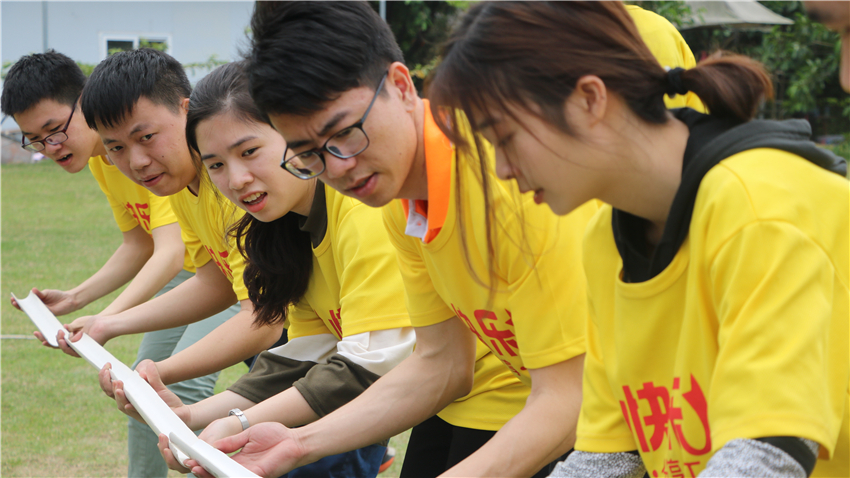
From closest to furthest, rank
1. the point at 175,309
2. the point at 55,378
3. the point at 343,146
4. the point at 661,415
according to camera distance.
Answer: the point at 661,415 → the point at 343,146 → the point at 175,309 → the point at 55,378

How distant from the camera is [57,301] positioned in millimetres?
3846

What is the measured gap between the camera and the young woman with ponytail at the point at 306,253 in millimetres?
1990

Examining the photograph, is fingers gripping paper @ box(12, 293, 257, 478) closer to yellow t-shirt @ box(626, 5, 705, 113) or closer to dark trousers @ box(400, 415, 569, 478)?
dark trousers @ box(400, 415, 569, 478)

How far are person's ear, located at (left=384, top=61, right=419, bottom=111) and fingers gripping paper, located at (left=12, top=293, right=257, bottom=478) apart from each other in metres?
0.90

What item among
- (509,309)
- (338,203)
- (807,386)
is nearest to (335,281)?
(338,203)

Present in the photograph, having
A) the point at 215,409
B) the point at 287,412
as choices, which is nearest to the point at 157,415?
the point at 215,409

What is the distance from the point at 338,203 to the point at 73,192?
11219 mm

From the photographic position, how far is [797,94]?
11.0 metres

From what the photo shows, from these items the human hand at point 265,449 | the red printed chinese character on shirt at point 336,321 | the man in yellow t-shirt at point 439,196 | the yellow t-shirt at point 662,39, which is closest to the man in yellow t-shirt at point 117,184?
the red printed chinese character on shirt at point 336,321

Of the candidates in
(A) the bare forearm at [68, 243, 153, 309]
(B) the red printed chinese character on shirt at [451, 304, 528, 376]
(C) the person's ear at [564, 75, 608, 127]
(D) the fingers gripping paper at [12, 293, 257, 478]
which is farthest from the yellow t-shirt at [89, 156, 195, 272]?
(C) the person's ear at [564, 75, 608, 127]

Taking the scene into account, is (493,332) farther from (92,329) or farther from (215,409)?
(92,329)

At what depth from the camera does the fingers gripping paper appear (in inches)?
72.4

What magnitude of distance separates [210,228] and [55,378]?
2.68 m

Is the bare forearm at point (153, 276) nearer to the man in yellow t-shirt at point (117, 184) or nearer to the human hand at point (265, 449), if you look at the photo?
the man in yellow t-shirt at point (117, 184)
